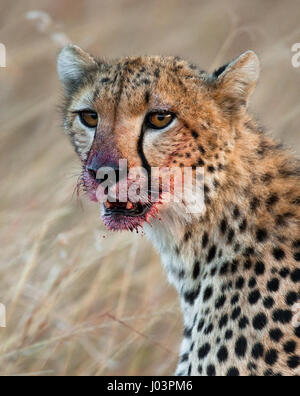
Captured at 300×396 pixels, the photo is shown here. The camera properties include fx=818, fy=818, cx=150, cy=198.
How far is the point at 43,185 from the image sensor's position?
16.1 ft

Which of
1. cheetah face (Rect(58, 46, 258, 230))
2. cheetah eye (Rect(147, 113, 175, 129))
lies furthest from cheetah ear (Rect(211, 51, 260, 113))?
cheetah eye (Rect(147, 113, 175, 129))

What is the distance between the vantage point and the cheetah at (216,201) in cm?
290

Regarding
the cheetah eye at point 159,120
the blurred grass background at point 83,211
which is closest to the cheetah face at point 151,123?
the cheetah eye at point 159,120

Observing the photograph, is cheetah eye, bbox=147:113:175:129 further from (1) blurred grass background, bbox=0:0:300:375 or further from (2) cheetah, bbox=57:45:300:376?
(1) blurred grass background, bbox=0:0:300:375

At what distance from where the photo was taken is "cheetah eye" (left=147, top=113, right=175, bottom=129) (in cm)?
301

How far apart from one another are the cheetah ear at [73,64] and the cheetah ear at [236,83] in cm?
62

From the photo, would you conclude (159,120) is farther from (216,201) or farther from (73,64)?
(73,64)

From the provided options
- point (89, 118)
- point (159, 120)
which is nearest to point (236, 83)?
point (159, 120)

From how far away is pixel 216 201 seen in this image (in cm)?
302

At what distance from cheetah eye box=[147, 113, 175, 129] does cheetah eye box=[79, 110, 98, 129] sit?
0.25 m

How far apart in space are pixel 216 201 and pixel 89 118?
0.60 meters

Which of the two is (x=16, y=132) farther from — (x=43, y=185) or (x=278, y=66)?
(x=278, y=66)

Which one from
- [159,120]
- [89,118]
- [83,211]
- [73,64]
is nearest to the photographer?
[159,120]
